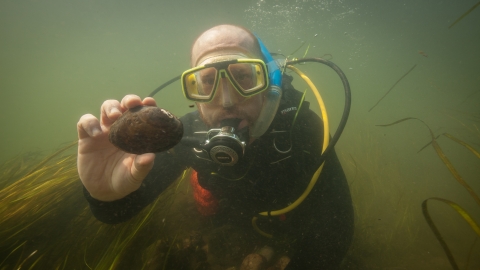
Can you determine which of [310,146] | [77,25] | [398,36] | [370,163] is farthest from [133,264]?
[398,36]

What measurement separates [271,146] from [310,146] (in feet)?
1.78

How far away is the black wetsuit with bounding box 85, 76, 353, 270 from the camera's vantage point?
2631 mm

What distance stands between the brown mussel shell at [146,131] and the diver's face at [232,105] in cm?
109

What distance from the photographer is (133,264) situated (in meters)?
3.19

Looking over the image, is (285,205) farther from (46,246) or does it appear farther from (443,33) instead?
(443,33)

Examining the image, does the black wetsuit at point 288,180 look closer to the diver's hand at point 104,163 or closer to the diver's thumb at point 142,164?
the diver's hand at point 104,163

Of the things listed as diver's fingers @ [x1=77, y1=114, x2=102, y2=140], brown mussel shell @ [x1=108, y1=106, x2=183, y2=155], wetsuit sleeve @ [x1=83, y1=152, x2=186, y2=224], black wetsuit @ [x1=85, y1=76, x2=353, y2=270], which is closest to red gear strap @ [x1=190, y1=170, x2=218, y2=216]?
black wetsuit @ [x1=85, y1=76, x2=353, y2=270]

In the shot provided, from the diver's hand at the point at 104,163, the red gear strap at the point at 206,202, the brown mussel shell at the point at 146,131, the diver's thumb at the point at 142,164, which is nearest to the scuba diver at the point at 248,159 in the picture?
the diver's hand at the point at 104,163

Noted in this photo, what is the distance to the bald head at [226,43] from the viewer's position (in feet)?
8.61

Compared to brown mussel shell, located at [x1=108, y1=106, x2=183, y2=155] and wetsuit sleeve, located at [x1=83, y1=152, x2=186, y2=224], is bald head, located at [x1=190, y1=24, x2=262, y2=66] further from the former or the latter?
brown mussel shell, located at [x1=108, y1=106, x2=183, y2=155]

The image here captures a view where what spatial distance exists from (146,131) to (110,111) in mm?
645

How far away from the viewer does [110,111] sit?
166cm

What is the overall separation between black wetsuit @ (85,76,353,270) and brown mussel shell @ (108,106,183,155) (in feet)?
4.29

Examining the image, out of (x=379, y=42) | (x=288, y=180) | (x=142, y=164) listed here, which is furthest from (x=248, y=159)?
(x=379, y=42)
